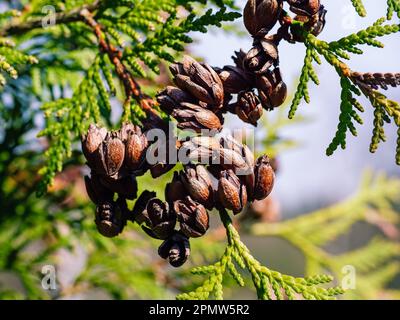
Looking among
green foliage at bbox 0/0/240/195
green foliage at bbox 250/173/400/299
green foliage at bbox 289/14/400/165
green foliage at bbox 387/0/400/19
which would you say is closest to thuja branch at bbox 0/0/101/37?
green foliage at bbox 0/0/240/195

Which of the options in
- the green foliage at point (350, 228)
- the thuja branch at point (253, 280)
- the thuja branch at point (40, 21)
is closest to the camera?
the thuja branch at point (253, 280)

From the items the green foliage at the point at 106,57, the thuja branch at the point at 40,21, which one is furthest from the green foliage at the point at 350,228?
the thuja branch at the point at 40,21

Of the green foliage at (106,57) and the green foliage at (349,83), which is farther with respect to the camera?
the green foliage at (106,57)

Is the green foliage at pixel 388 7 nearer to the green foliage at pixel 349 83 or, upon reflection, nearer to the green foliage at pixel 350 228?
the green foliage at pixel 349 83

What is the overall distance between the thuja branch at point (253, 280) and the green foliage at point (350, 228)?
57.9 inches

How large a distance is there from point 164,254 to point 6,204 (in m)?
1.26

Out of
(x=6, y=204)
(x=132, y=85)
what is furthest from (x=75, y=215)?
(x=132, y=85)

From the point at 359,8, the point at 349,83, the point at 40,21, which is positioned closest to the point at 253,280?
the point at 349,83

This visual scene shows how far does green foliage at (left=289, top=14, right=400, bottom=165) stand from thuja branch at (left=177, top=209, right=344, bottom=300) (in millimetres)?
266

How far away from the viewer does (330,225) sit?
3.02 meters

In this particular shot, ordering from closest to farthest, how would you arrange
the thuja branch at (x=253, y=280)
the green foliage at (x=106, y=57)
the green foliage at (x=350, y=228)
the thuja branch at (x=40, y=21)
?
1. the thuja branch at (x=253, y=280)
2. the green foliage at (x=106, y=57)
3. the thuja branch at (x=40, y=21)
4. the green foliage at (x=350, y=228)

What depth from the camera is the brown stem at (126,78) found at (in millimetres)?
1164

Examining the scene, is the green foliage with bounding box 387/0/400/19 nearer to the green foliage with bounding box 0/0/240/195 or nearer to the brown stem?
the green foliage with bounding box 0/0/240/195
